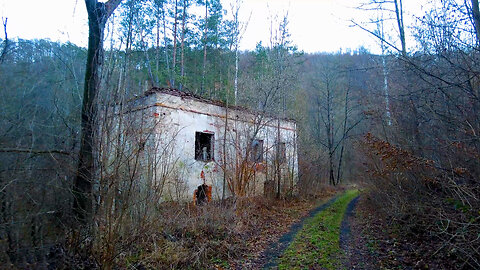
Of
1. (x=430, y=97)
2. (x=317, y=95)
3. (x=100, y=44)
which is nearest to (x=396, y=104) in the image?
(x=430, y=97)

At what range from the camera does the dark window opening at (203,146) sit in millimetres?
13000

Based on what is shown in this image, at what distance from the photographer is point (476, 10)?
5324mm

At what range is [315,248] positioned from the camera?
7188 millimetres

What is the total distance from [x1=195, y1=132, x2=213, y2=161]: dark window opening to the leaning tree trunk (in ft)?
23.4

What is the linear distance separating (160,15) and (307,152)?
1309 centimetres

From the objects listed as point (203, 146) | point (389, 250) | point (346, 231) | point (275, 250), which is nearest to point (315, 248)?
point (275, 250)

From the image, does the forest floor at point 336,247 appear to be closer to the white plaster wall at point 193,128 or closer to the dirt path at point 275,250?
the dirt path at point 275,250

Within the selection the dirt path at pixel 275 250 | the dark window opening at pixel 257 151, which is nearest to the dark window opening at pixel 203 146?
the dark window opening at pixel 257 151

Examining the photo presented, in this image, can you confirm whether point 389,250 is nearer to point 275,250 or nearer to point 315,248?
point 315,248

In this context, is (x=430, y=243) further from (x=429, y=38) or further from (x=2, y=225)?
(x=2, y=225)

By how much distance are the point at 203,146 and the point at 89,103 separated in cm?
837

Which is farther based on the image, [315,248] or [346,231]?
[346,231]

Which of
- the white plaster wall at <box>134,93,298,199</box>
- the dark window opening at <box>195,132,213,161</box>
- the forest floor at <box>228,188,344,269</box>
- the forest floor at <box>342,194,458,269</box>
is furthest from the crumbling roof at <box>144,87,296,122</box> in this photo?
the forest floor at <box>342,194,458,269</box>

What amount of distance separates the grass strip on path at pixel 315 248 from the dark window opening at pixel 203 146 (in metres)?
5.18
